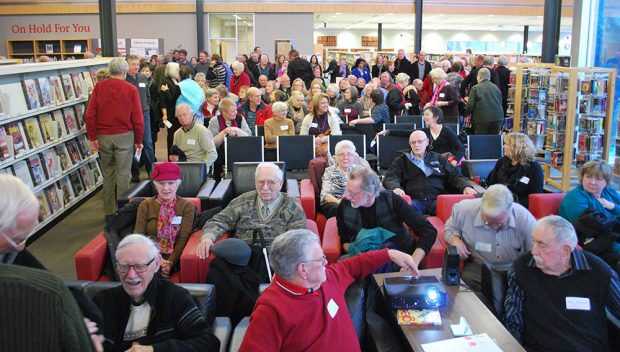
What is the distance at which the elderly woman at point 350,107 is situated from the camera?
323 inches

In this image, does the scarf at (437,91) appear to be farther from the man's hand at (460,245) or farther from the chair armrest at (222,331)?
the chair armrest at (222,331)

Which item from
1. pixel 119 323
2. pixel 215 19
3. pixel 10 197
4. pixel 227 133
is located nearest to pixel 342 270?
Answer: pixel 119 323

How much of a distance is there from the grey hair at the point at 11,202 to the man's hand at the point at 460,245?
275 centimetres

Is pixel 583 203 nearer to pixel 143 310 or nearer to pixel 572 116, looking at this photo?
pixel 143 310

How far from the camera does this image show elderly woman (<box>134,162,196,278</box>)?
13.3 feet

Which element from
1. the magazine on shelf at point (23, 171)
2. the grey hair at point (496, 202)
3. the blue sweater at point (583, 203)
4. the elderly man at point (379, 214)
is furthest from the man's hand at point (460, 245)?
the magazine on shelf at point (23, 171)

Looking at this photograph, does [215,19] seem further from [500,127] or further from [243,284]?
[243,284]

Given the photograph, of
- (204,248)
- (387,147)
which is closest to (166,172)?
(204,248)

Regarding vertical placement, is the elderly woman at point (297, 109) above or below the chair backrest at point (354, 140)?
above

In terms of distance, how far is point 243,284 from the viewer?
3.38m

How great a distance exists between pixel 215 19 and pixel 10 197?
17473mm

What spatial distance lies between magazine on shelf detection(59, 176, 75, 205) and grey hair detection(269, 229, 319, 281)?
4829 mm

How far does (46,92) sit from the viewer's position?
605cm

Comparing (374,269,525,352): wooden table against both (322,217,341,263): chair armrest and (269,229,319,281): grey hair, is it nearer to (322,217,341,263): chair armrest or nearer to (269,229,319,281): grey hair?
(269,229,319,281): grey hair
